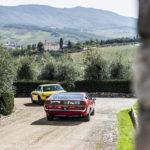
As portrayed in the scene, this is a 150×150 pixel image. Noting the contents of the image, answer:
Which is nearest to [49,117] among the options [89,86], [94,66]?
[89,86]

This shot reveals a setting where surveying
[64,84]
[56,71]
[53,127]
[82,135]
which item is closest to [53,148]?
[82,135]

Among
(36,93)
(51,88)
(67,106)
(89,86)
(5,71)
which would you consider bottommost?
(89,86)

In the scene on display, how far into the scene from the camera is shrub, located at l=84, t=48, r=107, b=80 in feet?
131

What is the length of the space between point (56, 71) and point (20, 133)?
3044 cm

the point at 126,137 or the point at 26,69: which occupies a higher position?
the point at 126,137

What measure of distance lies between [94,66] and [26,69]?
9.58m

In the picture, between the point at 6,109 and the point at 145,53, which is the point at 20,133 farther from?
the point at 145,53

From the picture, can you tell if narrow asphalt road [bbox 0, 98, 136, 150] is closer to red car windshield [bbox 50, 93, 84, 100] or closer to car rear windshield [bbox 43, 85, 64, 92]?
red car windshield [bbox 50, 93, 84, 100]

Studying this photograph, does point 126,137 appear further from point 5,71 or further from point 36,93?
point 36,93

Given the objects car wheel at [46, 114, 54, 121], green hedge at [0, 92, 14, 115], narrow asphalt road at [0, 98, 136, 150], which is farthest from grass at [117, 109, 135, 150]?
green hedge at [0, 92, 14, 115]

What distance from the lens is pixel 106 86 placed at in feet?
122

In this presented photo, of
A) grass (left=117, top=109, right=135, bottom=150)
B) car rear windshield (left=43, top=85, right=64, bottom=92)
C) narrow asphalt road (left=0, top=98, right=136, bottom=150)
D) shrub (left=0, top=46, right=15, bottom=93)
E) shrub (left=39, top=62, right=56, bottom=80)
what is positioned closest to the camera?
grass (left=117, top=109, right=135, bottom=150)

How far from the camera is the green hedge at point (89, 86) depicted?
3684 cm

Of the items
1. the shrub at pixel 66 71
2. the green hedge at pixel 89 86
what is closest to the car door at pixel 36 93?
the green hedge at pixel 89 86
